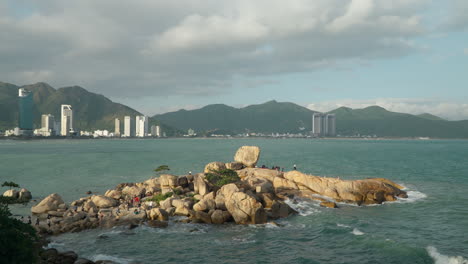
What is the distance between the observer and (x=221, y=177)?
50.9 meters

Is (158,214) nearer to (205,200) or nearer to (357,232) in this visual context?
(205,200)

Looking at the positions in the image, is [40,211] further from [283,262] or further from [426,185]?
[426,185]

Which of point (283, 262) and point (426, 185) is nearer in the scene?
point (283, 262)

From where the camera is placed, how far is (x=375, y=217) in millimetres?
38469

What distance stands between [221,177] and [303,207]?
47.7 feet

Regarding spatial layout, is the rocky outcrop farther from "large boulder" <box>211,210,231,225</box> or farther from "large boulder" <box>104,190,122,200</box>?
"large boulder" <box>104,190,122,200</box>

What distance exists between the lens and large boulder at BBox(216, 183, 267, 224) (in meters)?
36.3

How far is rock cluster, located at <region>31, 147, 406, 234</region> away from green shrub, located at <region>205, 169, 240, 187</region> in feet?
3.97

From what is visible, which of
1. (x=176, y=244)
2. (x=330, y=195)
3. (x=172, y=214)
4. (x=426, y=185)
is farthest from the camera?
(x=426, y=185)

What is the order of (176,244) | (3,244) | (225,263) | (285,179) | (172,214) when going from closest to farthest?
(3,244) < (225,263) < (176,244) < (172,214) < (285,179)

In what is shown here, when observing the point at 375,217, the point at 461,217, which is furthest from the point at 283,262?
the point at 461,217

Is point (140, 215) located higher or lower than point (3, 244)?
lower

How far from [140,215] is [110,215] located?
3968mm

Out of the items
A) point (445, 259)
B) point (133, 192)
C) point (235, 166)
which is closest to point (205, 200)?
point (133, 192)
